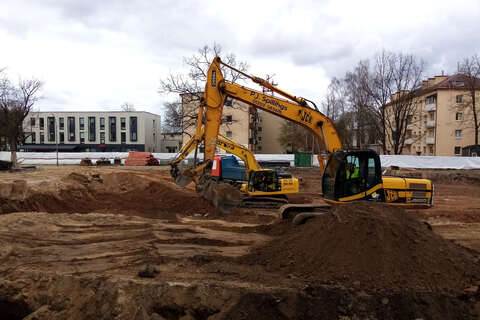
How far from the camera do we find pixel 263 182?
40.3 ft

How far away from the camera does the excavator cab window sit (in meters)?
12.2

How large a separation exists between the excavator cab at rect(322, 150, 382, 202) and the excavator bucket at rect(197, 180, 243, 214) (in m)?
3.76

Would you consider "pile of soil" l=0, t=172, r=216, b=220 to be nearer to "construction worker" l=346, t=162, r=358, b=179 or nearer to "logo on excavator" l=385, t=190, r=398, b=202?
"construction worker" l=346, t=162, r=358, b=179

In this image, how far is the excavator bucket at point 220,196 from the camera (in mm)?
11289

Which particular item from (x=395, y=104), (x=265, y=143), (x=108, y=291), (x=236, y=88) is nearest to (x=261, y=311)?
(x=108, y=291)

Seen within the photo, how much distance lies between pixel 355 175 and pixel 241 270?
13.3 feet

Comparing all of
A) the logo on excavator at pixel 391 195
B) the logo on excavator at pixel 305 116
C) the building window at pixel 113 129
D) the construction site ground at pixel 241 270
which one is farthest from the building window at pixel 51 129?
the logo on excavator at pixel 391 195

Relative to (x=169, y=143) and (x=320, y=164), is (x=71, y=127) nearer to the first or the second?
(x=169, y=143)

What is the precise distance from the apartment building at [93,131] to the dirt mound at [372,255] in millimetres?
65045

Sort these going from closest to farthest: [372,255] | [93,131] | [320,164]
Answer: [372,255], [320,164], [93,131]

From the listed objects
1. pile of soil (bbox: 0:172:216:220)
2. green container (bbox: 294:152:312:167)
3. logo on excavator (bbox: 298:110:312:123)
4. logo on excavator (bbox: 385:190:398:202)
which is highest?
logo on excavator (bbox: 298:110:312:123)

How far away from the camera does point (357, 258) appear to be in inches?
222

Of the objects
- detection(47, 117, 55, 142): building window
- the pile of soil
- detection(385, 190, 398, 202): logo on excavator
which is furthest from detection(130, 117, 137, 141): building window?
detection(385, 190, 398, 202): logo on excavator

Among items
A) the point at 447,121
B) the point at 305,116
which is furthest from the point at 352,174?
the point at 447,121
